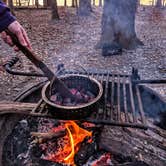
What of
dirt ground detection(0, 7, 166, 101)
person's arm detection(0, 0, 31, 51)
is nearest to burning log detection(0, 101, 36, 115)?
person's arm detection(0, 0, 31, 51)

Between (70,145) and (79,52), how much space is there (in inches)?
181

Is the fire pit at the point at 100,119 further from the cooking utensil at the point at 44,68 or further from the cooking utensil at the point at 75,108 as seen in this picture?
the cooking utensil at the point at 44,68

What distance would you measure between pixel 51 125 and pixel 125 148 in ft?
3.94

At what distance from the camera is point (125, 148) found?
9.35ft

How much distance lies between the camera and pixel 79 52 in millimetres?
7223

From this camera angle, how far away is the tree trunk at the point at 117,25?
6883 millimetres

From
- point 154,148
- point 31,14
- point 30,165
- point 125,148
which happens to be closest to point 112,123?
point 125,148

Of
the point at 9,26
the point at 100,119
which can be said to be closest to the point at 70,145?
the point at 100,119

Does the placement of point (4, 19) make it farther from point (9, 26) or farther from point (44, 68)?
point (44, 68)

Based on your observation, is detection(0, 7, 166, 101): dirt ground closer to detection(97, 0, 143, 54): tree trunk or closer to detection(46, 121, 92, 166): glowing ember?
detection(97, 0, 143, 54): tree trunk

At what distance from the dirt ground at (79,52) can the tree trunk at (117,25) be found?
32 cm

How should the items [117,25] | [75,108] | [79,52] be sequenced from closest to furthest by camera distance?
1. [75,108]
2. [117,25]
3. [79,52]

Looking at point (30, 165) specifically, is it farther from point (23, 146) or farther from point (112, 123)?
point (112, 123)

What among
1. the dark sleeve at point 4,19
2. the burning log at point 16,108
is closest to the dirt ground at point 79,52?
the burning log at point 16,108
